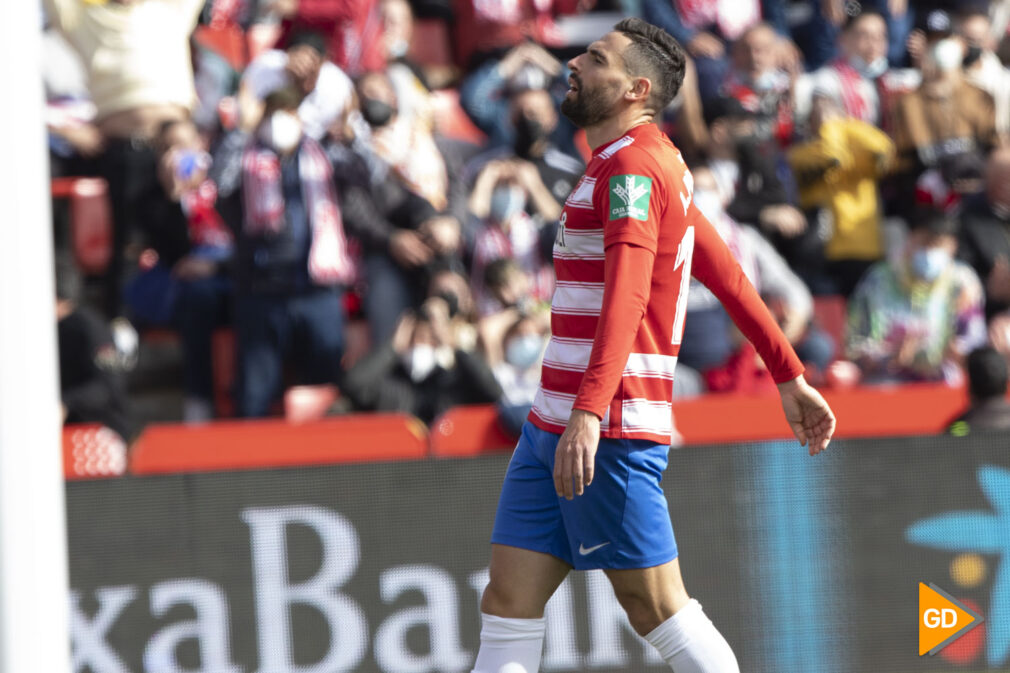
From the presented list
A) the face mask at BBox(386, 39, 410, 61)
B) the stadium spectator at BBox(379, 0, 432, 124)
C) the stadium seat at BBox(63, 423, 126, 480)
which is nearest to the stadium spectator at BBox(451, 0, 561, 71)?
the stadium spectator at BBox(379, 0, 432, 124)

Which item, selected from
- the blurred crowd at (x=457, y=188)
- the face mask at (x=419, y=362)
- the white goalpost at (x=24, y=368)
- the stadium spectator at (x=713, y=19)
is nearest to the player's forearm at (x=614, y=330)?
the white goalpost at (x=24, y=368)

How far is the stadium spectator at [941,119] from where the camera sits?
26.9ft

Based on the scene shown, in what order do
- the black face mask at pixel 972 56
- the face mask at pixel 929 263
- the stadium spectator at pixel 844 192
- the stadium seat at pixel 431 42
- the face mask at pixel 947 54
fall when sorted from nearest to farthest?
1. the face mask at pixel 929 263
2. the stadium spectator at pixel 844 192
3. the face mask at pixel 947 54
4. the black face mask at pixel 972 56
5. the stadium seat at pixel 431 42

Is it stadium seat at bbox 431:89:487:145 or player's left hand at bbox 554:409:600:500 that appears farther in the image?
stadium seat at bbox 431:89:487:145

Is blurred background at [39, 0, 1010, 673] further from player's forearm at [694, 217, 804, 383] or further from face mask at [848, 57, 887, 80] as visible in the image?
player's forearm at [694, 217, 804, 383]

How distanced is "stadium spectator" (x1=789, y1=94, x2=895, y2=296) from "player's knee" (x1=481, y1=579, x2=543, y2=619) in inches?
197

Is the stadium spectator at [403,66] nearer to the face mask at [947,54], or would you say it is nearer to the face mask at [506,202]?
the face mask at [506,202]

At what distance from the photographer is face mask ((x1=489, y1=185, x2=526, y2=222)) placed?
747 cm

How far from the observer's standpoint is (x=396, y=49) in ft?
27.3

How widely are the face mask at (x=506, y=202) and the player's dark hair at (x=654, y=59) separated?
13.3 feet

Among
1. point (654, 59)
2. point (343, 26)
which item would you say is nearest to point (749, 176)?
point (343, 26)

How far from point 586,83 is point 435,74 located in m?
5.74

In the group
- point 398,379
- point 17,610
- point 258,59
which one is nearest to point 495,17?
point 258,59

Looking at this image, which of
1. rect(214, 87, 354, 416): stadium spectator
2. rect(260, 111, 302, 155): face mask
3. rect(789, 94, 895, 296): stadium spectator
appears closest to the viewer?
rect(214, 87, 354, 416): stadium spectator
